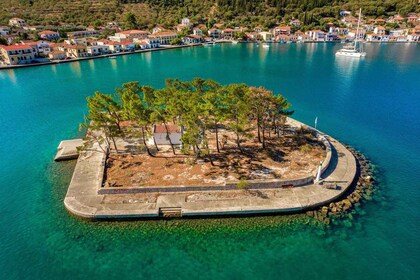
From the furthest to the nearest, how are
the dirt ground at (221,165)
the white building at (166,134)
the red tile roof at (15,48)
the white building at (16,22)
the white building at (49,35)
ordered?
the white building at (16,22) → the white building at (49,35) → the red tile roof at (15,48) → the white building at (166,134) → the dirt ground at (221,165)

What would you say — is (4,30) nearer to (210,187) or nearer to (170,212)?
(170,212)

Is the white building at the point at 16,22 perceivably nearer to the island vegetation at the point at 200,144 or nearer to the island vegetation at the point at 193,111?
the island vegetation at the point at 200,144

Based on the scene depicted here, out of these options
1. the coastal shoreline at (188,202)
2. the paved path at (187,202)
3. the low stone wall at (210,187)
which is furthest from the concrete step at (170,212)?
the low stone wall at (210,187)

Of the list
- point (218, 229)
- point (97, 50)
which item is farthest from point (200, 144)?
point (97, 50)

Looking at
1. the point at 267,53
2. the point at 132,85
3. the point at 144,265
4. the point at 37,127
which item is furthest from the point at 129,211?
the point at 267,53

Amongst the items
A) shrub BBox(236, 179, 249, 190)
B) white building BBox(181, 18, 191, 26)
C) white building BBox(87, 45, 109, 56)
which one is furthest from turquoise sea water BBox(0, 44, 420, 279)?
white building BBox(181, 18, 191, 26)

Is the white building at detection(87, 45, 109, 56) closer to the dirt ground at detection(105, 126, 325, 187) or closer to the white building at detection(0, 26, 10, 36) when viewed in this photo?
the white building at detection(0, 26, 10, 36)

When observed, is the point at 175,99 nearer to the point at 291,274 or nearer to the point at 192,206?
the point at 192,206
